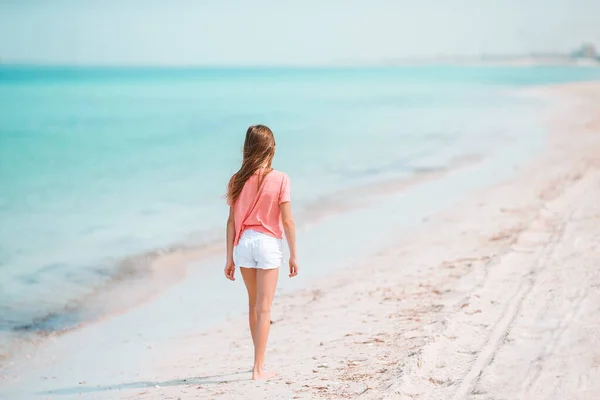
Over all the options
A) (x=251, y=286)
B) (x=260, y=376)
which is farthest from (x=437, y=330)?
(x=251, y=286)

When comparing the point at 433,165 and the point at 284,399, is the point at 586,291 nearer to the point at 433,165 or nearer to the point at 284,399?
the point at 284,399

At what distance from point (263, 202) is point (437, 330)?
6.32ft

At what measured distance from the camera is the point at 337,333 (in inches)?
225

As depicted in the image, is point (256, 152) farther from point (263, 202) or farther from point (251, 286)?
point (251, 286)

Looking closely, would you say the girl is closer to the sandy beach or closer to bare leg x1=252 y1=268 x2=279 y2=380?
bare leg x1=252 y1=268 x2=279 y2=380

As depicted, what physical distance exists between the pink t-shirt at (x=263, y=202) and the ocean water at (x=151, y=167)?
2.43 meters

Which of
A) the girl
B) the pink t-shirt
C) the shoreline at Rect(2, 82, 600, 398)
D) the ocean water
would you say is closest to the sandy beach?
the shoreline at Rect(2, 82, 600, 398)

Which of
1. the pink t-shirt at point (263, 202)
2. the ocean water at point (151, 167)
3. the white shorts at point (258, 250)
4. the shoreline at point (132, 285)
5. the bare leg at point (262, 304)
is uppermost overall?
the pink t-shirt at point (263, 202)

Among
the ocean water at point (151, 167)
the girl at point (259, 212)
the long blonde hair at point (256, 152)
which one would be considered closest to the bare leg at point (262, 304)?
the girl at point (259, 212)

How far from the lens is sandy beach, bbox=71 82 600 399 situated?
4.37 meters

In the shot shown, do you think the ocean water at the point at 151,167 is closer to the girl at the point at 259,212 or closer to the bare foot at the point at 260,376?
the girl at the point at 259,212

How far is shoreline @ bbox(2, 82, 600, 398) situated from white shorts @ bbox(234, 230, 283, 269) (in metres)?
0.92

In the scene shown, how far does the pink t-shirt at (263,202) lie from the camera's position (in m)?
4.41

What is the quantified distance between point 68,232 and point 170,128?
70.5ft
